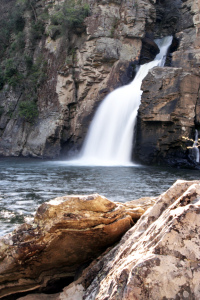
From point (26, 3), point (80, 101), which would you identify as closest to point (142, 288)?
point (80, 101)

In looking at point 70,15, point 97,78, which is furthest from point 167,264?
point 70,15

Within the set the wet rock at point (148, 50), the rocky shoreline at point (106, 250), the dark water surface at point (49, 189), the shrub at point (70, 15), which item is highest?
the shrub at point (70, 15)

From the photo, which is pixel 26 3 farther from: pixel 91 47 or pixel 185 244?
pixel 185 244

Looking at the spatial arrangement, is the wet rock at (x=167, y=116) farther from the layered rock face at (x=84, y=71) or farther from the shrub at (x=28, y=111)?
the shrub at (x=28, y=111)

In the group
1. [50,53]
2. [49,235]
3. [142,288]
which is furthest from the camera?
[50,53]

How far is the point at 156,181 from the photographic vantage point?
1058cm

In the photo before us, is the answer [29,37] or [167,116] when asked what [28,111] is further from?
[167,116]

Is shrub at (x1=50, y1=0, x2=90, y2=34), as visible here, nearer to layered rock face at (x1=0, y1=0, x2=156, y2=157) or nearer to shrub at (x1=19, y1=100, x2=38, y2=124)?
layered rock face at (x1=0, y1=0, x2=156, y2=157)

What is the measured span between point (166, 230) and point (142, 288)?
0.43 metres

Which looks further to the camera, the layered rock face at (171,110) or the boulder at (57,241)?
the layered rock face at (171,110)

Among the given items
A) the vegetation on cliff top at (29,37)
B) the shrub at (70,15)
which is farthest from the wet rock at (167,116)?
the vegetation on cliff top at (29,37)

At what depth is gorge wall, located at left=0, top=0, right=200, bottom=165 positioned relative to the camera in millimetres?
15734

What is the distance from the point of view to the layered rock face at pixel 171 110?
15.2 metres

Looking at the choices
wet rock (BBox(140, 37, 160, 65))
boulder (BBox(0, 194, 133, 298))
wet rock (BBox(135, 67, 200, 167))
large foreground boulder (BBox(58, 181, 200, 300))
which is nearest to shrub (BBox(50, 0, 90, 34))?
wet rock (BBox(140, 37, 160, 65))
